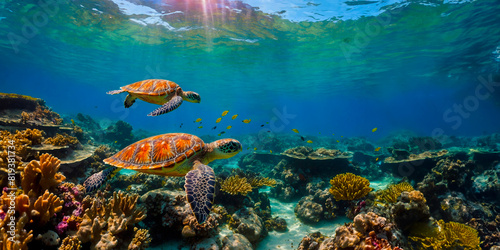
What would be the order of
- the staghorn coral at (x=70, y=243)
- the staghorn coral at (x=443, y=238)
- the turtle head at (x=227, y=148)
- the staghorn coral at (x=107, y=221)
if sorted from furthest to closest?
the turtle head at (x=227, y=148) → the staghorn coral at (x=443, y=238) → the staghorn coral at (x=107, y=221) → the staghorn coral at (x=70, y=243)

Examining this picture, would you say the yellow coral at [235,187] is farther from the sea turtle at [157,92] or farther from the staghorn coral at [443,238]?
the staghorn coral at [443,238]

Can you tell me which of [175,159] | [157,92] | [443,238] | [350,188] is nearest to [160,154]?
[175,159]

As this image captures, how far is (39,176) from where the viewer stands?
320cm

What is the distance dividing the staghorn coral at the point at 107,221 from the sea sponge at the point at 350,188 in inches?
179

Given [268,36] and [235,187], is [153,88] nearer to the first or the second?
[235,187]

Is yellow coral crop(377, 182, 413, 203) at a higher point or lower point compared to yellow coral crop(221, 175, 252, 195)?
higher

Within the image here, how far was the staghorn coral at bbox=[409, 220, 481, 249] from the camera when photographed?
3.31m

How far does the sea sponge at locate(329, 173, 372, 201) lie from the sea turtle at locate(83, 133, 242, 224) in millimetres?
2948

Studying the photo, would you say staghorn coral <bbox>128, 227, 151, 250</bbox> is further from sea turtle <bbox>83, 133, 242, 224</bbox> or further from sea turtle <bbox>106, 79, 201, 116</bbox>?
sea turtle <bbox>106, 79, 201, 116</bbox>

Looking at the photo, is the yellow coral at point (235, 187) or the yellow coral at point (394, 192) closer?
the yellow coral at point (394, 192)

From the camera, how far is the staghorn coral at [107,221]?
2.81 meters

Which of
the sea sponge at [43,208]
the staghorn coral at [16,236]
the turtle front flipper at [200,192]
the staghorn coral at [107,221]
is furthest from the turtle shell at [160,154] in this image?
the staghorn coral at [16,236]

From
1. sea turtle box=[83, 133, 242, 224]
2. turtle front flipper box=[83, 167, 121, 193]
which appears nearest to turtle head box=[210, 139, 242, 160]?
sea turtle box=[83, 133, 242, 224]

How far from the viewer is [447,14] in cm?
1412
